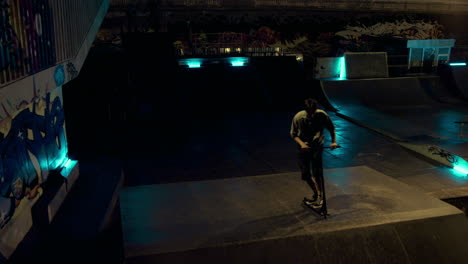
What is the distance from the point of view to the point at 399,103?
18656mm

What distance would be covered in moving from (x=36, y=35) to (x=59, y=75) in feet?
4.17

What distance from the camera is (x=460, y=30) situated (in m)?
35.8

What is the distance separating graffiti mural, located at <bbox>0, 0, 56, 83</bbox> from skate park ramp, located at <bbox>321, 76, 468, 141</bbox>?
444 inches

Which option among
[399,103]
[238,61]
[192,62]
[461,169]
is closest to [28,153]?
[461,169]

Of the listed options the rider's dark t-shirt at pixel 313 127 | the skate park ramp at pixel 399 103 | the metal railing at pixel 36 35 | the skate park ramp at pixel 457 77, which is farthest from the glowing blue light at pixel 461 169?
the skate park ramp at pixel 457 77

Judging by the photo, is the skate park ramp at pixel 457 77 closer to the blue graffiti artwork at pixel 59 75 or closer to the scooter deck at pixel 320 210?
the scooter deck at pixel 320 210

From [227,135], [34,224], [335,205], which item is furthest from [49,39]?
[227,135]

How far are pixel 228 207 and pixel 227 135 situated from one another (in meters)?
6.65

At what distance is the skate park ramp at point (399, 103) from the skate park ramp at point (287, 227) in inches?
292

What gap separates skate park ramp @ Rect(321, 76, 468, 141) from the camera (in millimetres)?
14562

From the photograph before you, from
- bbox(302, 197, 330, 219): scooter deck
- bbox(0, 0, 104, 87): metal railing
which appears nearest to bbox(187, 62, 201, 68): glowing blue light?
bbox(0, 0, 104, 87): metal railing

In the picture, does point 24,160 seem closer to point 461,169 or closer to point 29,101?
point 29,101

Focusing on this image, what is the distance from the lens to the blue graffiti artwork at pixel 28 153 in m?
5.66

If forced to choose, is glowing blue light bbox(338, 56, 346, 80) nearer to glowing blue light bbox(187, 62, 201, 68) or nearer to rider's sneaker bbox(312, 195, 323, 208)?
glowing blue light bbox(187, 62, 201, 68)
